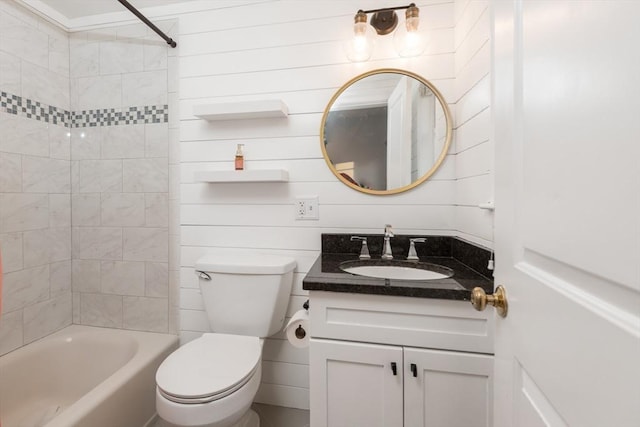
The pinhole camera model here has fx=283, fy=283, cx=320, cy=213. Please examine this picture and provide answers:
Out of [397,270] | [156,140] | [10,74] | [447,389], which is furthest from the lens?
[156,140]

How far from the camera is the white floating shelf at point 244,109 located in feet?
4.87

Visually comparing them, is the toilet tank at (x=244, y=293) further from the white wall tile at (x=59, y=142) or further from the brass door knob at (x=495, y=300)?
the white wall tile at (x=59, y=142)

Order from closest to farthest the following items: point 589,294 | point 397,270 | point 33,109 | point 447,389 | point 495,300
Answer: point 589,294, point 495,300, point 447,389, point 397,270, point 33,109

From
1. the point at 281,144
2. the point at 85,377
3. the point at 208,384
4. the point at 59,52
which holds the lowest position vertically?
the point at 85,377

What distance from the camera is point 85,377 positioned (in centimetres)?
163

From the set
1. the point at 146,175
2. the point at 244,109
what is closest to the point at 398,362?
the point at 244,109

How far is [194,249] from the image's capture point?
169 centimetres

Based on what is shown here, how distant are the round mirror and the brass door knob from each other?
35.2 inches

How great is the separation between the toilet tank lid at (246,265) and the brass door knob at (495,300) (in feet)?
3.15

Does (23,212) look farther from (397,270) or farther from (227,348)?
(397,270)

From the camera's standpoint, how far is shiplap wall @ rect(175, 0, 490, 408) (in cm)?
149

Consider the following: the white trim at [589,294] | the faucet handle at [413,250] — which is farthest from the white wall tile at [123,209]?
the white trim at [589,294]

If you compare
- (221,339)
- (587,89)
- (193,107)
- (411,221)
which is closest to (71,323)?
(221,339)

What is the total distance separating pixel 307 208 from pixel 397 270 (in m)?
0.58
